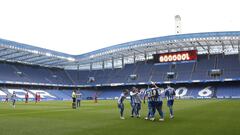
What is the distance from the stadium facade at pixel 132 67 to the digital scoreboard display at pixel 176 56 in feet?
0.93

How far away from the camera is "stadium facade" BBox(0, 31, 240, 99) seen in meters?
75.2

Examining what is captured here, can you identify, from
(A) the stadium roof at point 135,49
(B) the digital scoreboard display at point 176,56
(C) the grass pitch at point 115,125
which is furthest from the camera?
(B) the digital scoreboard display at point 176,56

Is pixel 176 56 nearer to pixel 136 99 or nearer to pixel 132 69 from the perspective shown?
pixel 132 69

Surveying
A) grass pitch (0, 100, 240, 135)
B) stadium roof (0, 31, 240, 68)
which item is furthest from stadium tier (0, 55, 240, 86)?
grass pitch (0, 100, 240, 135)

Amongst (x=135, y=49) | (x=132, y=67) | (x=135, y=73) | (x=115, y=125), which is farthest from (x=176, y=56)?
(x=115, y=125)

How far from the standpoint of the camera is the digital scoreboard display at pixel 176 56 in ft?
258

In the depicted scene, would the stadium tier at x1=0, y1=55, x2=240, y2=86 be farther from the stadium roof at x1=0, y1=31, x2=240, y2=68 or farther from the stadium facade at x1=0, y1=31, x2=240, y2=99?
the stadium roof at x1=0, y1=31, x2=240, y2=68

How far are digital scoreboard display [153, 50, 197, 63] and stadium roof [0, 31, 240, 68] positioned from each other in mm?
1466

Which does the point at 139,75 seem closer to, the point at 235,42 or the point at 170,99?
the point at 235,42

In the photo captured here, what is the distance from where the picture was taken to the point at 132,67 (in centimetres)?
9562

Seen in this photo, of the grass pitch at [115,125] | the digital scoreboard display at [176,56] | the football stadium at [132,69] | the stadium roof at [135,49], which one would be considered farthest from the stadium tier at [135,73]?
the grass pitch at [115,125]

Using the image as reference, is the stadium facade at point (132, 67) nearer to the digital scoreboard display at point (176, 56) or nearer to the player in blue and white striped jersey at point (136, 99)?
the digital scoreboard display at point (176, 56)

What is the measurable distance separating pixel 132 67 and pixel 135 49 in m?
14.7

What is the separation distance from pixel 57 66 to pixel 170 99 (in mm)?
86390
